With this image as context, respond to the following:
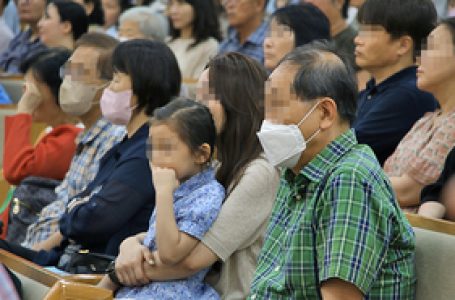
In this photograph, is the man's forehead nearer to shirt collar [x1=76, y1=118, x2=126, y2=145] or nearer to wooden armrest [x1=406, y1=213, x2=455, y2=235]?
wooden armrest [x1=406, y1=213, x2=455, y2=235]

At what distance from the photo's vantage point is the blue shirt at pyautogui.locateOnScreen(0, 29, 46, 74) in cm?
747

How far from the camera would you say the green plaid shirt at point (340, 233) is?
238cm

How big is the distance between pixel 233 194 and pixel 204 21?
11.6 feet

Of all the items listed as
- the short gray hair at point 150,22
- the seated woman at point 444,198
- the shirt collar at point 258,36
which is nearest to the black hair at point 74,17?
the short gray hair at point 150,22

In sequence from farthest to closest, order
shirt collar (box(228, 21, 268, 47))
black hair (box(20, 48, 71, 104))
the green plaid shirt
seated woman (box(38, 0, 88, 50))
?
seated woman (box(38, 0, 88, 50)), shirt collar (box(228, 21, 268, 47)), black hair (box(20, 48, 71, 104)), the green plaid shirt

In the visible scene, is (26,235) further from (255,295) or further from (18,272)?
(255,295)

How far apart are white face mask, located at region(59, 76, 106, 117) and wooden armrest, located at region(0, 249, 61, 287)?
1.19 m

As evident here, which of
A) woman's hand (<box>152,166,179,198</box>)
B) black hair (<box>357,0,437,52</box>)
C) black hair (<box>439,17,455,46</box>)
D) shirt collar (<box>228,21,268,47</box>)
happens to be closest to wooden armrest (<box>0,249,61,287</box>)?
woman's hand (<box>152,166,179,198</box>)

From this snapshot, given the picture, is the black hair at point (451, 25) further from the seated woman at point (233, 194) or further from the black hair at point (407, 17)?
the seated woman at point (233, 194)

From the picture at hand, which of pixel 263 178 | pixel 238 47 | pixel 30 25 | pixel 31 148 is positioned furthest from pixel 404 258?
pixel 30 25

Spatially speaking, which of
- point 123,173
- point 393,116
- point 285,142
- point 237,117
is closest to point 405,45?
point 393,116

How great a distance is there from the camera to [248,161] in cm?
334

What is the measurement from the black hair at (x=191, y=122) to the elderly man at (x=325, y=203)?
1.88 ft

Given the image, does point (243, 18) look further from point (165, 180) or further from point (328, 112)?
point (328, 112)
